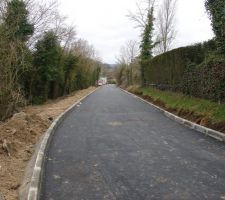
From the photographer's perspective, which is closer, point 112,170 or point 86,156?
point 112,170

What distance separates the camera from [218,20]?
13969 mm

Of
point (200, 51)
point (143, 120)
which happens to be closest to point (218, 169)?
point (143, 120)

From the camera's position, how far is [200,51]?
727 inches

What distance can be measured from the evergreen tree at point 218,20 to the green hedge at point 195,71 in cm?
61

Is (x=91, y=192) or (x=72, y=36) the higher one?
(x=72, y=36)

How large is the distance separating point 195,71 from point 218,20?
4.19 meters

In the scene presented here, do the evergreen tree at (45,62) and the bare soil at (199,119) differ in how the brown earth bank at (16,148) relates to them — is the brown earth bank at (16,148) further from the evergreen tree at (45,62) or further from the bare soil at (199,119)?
the evergreen tree at (45,62)

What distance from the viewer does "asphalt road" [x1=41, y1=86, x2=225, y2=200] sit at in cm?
611

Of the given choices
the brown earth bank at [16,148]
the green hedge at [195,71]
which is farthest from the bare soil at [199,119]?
the brown earth bank at [16,148]

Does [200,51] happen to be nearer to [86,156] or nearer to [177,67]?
[177,67]

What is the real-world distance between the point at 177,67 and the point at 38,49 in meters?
15.6

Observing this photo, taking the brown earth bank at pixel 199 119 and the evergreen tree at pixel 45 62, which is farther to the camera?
the evergreen tree at pixel 45 62

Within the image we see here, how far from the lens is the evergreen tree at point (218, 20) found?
13.5 m

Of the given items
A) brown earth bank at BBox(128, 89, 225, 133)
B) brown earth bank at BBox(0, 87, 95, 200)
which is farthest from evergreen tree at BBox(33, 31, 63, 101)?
brown earth bank at BBox(0, 87, 95, 200)
